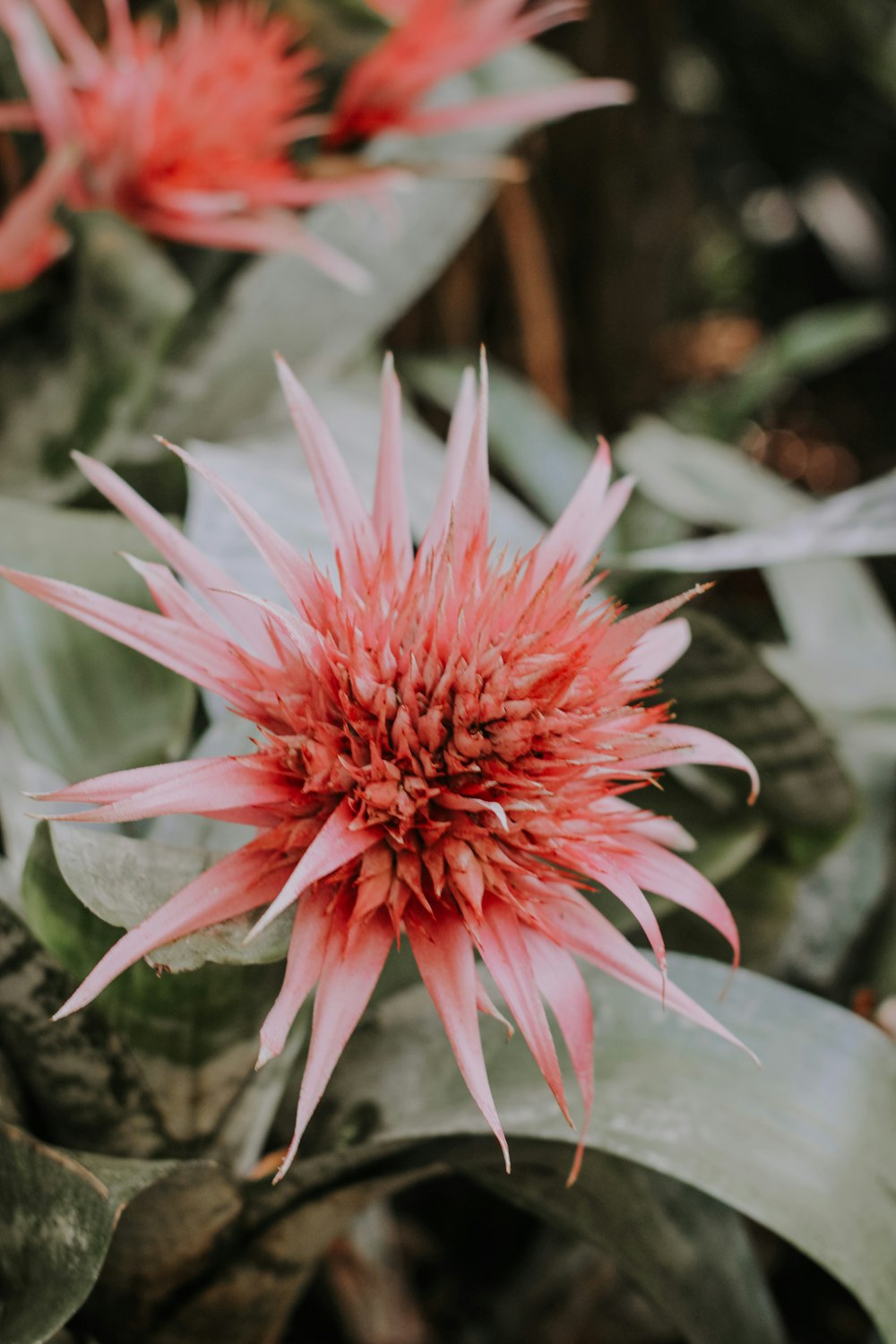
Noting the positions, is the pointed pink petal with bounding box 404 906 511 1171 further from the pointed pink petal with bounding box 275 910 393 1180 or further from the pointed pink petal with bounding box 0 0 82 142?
the pointed pink petal with bounding box 0 0 82 142

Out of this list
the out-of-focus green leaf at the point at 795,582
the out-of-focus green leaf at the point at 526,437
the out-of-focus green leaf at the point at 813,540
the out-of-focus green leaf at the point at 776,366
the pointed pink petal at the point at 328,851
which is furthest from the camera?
the out-of-focus green leaf at the point at 776,366

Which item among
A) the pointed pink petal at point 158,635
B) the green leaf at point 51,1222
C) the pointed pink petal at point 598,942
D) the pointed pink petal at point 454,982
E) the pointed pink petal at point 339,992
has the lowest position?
the green leaf at point 51,1222

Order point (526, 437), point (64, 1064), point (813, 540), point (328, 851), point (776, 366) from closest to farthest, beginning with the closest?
1. point (328, 851)
2. point (64, 1064)
3. point (813, 540)
4. point (526, 437)
5. point (776, 366)

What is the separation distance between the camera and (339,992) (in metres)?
0.27

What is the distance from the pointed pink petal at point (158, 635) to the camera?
28 centimetres

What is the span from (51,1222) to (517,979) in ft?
0.57

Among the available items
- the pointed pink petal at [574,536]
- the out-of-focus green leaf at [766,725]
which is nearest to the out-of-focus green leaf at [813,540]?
the out-of-focus green leaf at [766,725]

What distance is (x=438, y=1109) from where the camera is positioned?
386mm

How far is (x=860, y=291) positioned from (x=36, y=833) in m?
1.42

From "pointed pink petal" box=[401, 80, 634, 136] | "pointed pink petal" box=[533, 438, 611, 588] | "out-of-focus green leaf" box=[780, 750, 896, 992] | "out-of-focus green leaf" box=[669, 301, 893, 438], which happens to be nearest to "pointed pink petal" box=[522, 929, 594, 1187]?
"pointed pink petal" box=[533, 438, 611, 588]

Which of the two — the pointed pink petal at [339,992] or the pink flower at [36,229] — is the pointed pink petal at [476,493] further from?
the pink flower at [36,229]

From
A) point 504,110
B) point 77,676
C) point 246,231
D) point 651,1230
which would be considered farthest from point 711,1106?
point 504,110

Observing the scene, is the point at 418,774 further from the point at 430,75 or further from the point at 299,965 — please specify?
the point at 430,75

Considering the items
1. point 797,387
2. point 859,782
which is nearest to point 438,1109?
point 859,782
